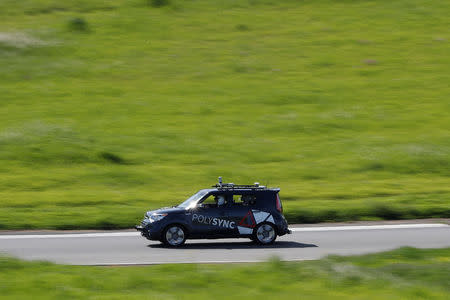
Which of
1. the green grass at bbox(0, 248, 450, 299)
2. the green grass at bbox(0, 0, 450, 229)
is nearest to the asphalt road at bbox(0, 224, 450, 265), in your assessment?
the green grass at bbox(0, 0, 450, 229)

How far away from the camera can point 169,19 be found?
48.4 m

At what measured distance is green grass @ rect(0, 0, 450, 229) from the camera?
23.8m

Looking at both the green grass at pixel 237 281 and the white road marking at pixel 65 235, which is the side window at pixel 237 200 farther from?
the green grass at pixel 237 281

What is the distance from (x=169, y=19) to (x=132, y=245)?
3384cm

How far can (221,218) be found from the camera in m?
16.8

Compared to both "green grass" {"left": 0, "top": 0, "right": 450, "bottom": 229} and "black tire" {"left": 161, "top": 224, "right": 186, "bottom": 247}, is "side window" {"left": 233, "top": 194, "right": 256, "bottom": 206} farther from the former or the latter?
"green grass" {"left": 0, "top": 0, "right": 450, "bottom": 229}

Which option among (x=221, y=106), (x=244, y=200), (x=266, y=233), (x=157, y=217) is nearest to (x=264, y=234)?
(x=266, y=233)

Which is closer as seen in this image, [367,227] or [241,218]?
[241,218]

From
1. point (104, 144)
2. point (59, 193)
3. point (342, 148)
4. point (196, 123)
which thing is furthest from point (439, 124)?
point (59, 193)

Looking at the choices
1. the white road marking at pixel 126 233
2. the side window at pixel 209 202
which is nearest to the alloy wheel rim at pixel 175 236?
the side window at pixel 209 202

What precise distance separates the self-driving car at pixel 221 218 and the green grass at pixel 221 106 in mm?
3685

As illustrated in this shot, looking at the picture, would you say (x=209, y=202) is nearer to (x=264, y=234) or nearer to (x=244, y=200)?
(x=244, y=200)

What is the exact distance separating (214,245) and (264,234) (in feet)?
4.35

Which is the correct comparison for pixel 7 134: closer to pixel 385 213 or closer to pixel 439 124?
pixel 385 213
